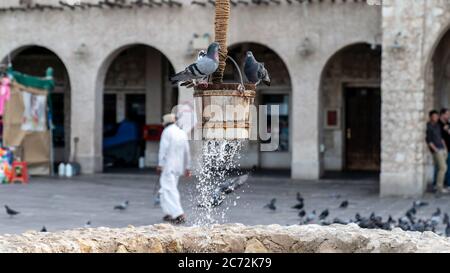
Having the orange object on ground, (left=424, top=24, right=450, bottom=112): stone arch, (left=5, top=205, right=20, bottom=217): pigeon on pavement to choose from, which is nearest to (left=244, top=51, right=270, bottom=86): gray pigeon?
(left=5, top=205, right=20, bottom=217): pigeon on pavement

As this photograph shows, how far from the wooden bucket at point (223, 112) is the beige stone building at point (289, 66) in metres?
11.7

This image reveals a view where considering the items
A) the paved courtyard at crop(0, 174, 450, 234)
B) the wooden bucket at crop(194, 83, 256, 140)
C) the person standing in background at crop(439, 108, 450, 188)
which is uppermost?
→ the wooden bucket at crop(194, 83, 256, 140)

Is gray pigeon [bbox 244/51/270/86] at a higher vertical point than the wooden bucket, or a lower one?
higher

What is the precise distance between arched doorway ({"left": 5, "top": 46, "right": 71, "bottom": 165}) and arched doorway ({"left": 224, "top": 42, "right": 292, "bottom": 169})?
537 centimetres

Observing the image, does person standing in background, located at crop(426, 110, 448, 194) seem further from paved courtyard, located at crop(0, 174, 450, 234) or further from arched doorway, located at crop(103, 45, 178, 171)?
arched doorway, located at crop(103, 45, 178, 171)

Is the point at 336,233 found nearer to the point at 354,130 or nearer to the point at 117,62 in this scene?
the point at 354,130

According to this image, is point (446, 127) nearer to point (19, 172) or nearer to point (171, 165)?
point (171, 165)

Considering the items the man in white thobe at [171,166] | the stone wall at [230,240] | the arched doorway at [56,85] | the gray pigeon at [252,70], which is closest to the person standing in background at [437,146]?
Result: the man in white thobe at [171,166]

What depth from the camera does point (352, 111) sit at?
25.2 m

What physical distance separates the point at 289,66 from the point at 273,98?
4.03m

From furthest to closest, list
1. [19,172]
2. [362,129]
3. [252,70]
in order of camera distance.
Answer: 1. [362,129]
2. [19,172]
3. [252,70]

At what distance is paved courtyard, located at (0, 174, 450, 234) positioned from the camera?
14273 mm

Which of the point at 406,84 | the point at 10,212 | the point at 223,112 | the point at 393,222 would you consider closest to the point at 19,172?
the point at 10,212

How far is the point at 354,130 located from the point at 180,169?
471 inches
